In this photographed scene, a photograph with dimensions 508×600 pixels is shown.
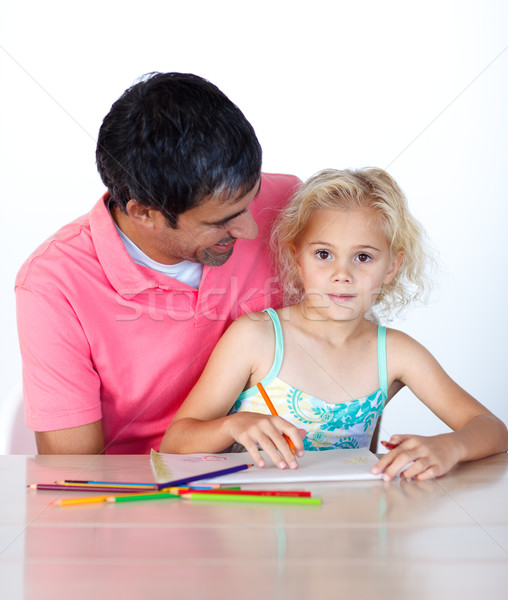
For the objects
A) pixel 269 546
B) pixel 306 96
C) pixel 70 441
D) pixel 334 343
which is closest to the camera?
pixel 269 546

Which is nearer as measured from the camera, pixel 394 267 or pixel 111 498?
pixel 111 498

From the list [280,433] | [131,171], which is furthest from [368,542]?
[131,171]

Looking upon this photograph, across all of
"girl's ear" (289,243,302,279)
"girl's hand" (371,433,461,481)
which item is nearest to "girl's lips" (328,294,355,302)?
"girl's ear" (289,243,302,279)

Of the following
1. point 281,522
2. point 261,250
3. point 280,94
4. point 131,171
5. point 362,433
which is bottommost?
point 362,433

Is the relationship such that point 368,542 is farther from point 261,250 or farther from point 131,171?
point 261,250

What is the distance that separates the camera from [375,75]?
2635 millimetres

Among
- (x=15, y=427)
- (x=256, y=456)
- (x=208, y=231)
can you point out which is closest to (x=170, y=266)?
(x=208, y=231)

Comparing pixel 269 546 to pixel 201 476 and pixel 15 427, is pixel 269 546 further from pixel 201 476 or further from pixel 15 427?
pixel 15 427

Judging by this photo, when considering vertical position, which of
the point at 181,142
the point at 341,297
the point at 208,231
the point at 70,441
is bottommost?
the point at 70,441

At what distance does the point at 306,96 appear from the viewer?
265 centimetres

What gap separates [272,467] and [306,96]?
1.89 metres

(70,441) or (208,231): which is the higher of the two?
Answer: (208,231)

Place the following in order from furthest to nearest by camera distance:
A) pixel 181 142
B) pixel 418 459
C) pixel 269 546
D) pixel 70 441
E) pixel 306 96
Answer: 1. pixel 306 96
2. pixel 70 441
3. pixel 181 142
4. pixel 418 459
5. pixel 269 546

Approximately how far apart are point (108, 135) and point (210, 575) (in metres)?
0.82
